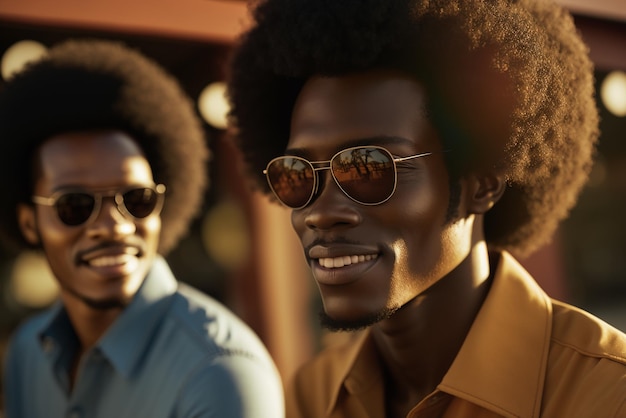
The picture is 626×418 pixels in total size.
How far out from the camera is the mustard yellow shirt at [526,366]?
2062mm

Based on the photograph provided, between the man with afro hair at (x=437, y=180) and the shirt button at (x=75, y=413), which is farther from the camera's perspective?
the shirt button at (x=75, y=413)

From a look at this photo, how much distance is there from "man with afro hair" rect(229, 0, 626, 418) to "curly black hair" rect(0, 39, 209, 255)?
129 centimetres

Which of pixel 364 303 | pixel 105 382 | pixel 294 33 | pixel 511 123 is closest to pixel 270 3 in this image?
pixel 294 33

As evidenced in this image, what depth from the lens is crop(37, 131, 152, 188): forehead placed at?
3.28 m

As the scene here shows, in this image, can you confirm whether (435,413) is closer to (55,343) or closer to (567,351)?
(567,351)

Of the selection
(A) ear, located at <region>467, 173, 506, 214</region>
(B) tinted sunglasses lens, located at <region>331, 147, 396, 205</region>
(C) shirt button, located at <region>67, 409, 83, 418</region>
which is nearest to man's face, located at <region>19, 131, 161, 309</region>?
(C) shirt button, located at <region>67, 409, 83, 418</region>

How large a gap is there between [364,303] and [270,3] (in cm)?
99

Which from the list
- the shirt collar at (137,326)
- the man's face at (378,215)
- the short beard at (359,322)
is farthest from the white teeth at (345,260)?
the shirt collar at (137,326)

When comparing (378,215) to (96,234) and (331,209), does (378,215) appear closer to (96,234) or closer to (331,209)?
(331,209)

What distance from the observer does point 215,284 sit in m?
7.69

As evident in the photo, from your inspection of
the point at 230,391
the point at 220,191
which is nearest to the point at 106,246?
the point at 230,391

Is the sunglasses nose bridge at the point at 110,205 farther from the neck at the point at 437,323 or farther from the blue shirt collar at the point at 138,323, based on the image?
the neck at the point at 437,323

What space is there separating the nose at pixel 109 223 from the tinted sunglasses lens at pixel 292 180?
1030 millimetres

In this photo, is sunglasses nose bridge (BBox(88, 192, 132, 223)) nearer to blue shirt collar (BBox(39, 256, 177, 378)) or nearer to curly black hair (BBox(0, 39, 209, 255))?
blue shirt collar (BBox(39, 256, 177, 378))
